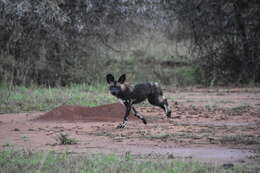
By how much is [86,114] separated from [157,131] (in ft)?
8.24

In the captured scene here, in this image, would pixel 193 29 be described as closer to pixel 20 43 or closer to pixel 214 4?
pixel 214 4

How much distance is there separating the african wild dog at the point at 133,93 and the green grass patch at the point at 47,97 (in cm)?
290

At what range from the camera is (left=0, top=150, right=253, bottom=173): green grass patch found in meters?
7.19

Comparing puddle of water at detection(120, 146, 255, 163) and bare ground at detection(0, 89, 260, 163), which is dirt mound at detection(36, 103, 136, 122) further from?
puddle of water at detection(120, 146, 255, 163)

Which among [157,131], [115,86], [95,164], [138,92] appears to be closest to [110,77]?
[115,86]

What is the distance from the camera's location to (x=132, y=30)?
2017 centimetres

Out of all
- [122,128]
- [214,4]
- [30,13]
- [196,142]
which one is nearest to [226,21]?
[214,4]

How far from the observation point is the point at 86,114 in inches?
505

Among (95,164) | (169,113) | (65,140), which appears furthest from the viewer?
(169,113)

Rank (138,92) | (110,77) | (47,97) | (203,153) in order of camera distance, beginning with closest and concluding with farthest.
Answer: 1. (203,153)
2. (110,77)
3. (138,92)
4. (47,97)

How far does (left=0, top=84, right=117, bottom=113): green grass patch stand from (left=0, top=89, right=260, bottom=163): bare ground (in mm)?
1115

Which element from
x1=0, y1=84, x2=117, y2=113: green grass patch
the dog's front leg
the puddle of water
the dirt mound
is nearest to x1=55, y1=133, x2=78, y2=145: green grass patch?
the puddle of water

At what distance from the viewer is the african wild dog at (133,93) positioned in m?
10.9

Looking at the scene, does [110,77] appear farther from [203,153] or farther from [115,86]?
[203,153]
